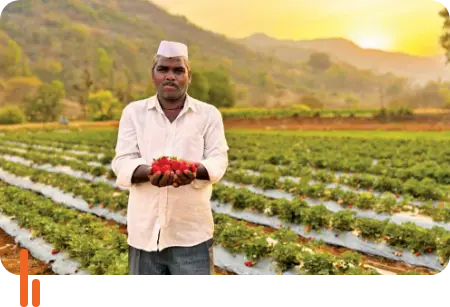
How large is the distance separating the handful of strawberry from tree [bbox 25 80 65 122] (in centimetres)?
663

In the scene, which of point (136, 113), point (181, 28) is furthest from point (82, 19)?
point (136, 113)

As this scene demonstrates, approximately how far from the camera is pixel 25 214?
528cm

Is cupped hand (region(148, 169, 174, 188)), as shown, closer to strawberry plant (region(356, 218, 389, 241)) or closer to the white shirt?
the white shirt

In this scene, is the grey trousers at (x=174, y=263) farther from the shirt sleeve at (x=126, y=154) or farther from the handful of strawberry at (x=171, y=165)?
the handful of strawberry at (x=171, y=165)

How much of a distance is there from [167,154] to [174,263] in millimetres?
554

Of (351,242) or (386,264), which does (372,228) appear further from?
(386,264)

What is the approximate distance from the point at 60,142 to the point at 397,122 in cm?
1293

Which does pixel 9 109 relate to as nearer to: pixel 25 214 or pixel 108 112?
pixel 108 112

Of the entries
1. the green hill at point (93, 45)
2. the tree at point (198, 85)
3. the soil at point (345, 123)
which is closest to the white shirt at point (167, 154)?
the green hill at point (93, 45)

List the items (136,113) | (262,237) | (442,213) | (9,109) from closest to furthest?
(136,113) → (262,237) → (442,213) → (9,109)

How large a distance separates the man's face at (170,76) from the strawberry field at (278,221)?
1.98 metres

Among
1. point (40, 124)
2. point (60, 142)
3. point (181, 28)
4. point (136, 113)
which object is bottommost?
point (60, 142)

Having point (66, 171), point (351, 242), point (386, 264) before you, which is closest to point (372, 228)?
point (351, 242)

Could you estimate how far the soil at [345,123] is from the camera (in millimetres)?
16203
